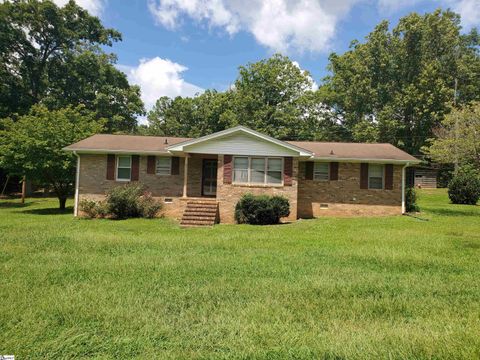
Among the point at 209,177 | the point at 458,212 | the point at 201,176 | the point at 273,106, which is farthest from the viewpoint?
the point at 273,106

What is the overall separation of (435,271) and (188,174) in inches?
505

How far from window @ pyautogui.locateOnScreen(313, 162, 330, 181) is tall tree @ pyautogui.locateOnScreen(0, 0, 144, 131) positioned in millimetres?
23944

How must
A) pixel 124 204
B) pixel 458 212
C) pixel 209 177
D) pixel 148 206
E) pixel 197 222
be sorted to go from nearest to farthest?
pixel 197 222 < pixel 124 204 < pixel 148 206 < pixel 458 212 < pixel 209 177

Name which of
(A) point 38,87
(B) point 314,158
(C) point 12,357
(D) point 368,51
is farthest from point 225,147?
(D) point 368,51

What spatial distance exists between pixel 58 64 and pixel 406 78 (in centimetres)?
3739

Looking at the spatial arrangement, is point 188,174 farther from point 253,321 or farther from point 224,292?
point 253,321

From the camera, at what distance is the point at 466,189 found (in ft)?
72.9

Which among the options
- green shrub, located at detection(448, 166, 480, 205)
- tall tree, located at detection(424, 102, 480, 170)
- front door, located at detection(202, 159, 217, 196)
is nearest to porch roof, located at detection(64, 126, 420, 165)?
front door, located at detection(202, 159, 217, 196)

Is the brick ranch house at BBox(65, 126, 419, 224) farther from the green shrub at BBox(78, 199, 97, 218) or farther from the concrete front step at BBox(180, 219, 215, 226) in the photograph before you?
the concrete front step at BBox(180, 219, 215, 226)

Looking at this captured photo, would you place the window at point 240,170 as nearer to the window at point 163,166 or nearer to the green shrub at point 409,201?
the window at point 163,166

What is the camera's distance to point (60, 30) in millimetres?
33562

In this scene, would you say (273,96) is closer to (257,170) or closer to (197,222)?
(257,170)

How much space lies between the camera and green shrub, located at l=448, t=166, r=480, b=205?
2200 cm

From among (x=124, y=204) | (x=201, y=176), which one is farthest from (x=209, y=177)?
(x=124, y=204)
